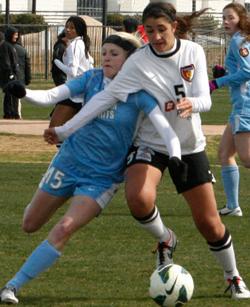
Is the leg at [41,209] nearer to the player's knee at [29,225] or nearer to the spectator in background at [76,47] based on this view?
the player's knee at [29,225]

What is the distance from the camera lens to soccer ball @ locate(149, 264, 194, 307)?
746 cm

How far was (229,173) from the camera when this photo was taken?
12.1 m

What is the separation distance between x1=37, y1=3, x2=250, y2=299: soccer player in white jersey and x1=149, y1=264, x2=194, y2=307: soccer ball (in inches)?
16.2

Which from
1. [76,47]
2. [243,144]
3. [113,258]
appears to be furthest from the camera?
[76,47]

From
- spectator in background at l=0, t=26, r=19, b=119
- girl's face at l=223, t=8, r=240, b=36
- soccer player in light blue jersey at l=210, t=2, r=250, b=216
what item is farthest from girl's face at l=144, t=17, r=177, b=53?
spectator in background at l=0, t=26, r=19, b=119

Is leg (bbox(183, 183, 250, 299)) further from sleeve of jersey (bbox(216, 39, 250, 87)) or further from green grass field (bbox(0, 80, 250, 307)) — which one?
sleeve of jersey (bbox(216, 39, 250, 87))

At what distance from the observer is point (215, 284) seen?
8531mm

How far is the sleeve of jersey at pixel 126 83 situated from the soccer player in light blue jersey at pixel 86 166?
5cm

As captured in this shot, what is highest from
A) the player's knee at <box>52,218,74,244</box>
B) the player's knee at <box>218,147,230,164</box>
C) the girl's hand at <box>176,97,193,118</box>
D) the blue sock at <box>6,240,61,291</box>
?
the girl's hand at <box>176,97,193,118</box>

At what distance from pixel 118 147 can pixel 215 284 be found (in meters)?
1.45

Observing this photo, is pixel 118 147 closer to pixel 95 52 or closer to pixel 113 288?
pixel 113 288

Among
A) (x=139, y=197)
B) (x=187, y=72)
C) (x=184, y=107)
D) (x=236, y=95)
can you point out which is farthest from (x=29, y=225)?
(x=236, y=95)

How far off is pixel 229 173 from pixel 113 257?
2.81 m

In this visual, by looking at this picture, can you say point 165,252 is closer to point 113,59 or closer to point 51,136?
point 51,136
